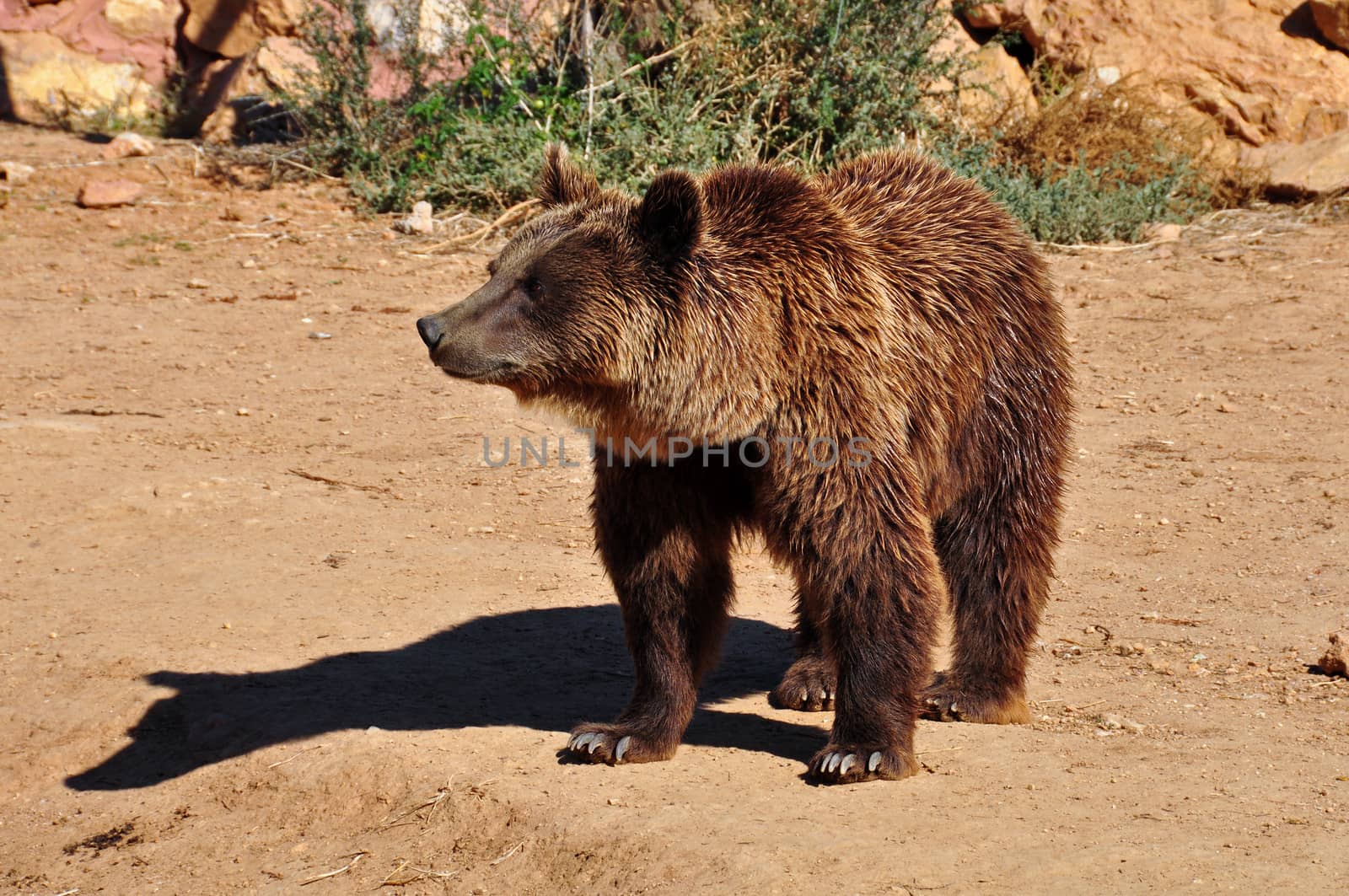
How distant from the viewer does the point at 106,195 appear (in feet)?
37.0

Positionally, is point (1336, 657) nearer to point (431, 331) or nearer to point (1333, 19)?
point (431, 331)

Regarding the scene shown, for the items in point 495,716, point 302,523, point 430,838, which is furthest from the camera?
point 302,523

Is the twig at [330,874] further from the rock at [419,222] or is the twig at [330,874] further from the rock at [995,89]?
the rock at [995,89]

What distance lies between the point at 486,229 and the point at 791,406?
22.4ft

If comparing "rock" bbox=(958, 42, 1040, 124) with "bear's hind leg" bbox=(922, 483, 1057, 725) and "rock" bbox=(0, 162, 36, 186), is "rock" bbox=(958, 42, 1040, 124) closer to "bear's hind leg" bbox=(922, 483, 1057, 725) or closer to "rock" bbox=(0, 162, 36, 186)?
"bear's hind leg" bbox=(922, 483, 1057, 725)

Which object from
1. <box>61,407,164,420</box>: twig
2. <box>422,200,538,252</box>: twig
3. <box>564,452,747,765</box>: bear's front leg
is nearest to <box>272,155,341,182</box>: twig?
<box>422,200,538,252</box>: twig

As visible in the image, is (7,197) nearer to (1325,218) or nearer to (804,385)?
(804,385)

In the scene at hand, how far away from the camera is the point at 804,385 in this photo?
4090mm

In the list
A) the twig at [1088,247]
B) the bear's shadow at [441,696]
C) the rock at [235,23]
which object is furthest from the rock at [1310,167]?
the rock at [235,23]

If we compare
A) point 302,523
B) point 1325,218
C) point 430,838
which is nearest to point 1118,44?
point 1325,218

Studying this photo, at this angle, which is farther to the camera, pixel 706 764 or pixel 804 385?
pixel 706 764

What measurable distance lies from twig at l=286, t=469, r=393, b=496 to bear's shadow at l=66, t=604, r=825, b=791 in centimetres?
158

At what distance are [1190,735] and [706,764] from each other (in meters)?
1.57

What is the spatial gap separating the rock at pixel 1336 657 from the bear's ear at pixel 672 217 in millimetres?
2741
